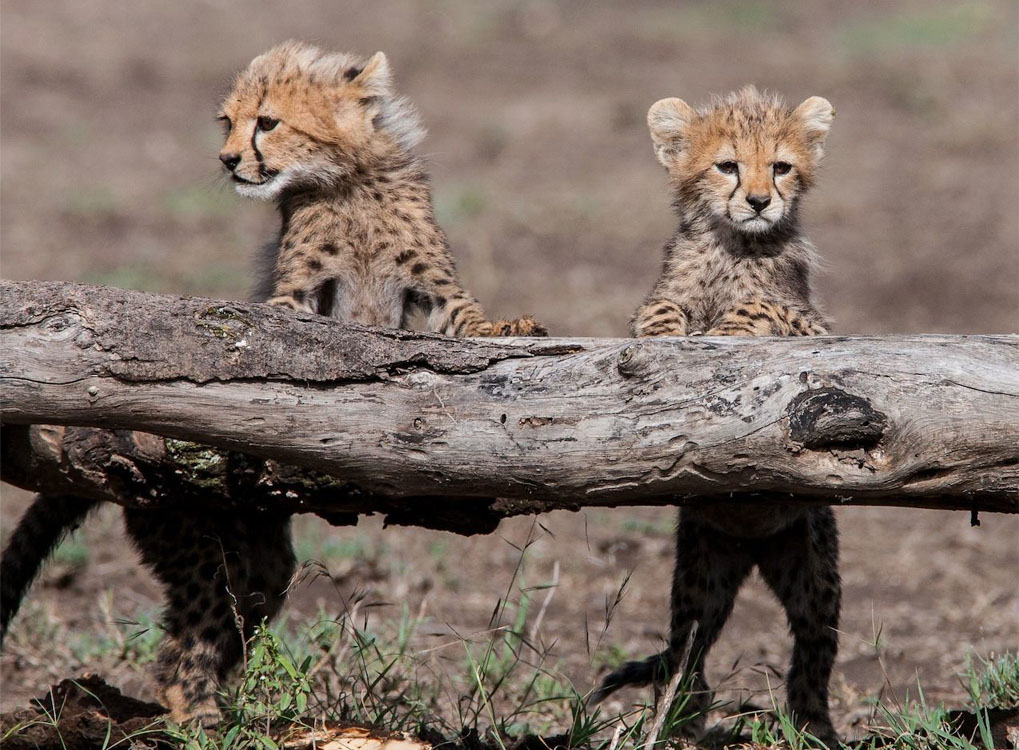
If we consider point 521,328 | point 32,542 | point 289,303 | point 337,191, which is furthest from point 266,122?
point 32,542

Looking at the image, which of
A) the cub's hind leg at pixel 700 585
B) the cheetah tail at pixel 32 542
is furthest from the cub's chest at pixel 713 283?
the cheetah tail at pixel 32 542

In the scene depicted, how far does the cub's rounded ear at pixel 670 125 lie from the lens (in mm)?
3891

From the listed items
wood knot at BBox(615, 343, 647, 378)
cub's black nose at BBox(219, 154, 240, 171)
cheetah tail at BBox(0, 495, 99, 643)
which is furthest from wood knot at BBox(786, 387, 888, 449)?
cheetah tail at BBox(0, 495, 99, 643)

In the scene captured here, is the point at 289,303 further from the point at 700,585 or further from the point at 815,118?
the point at 815,118

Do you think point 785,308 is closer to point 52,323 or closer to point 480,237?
point 52,323

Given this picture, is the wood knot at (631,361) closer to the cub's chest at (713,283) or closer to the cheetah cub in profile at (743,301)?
the cheetah cub in profile at (743,301)

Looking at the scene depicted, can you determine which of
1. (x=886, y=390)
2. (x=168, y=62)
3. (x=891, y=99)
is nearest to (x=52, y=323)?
(x=886, y=390)

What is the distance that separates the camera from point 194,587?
377 cm

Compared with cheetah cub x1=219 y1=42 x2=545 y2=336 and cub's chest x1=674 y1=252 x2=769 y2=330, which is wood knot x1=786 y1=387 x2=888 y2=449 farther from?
cheetah cub x1=219 y1=42 x2=545 y2=336

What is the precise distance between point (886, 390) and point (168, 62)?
43.3 ft

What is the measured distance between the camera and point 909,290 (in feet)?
29.5

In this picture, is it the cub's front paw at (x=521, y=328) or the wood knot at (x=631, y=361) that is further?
the cub's front paw at (x=521, y=328)

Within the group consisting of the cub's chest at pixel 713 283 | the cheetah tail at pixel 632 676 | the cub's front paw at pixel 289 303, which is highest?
the cub's chest at pixel 713 283

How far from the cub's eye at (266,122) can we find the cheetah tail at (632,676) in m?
1.96
